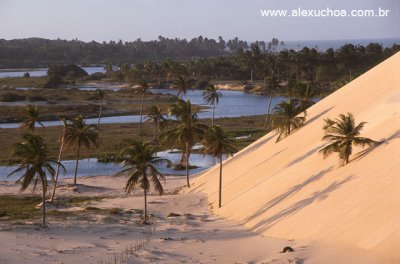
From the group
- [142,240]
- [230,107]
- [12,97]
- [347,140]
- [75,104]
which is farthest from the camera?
[230,107]

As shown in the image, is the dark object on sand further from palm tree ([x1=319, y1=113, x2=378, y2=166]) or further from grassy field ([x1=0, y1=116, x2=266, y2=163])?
grassy field ([x1=0, y1=116, x2=266, y2=163])

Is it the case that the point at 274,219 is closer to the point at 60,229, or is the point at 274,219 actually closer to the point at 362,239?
the point at 362,239

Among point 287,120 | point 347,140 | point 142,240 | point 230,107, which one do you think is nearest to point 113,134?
point 287,120

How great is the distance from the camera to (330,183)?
3198cm

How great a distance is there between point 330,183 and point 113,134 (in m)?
54.5

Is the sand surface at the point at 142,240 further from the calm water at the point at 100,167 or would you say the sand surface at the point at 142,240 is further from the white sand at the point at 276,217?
the calm water at the point at 100,167

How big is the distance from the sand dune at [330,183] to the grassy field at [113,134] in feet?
72.7

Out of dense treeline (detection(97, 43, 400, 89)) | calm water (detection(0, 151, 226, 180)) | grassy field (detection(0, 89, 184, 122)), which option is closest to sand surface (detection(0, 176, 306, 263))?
calm water (detection(0, 151, 226, 180))

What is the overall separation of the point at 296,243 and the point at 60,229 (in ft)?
47.1

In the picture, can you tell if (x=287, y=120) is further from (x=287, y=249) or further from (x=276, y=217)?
Answer: (x=287, y=249)

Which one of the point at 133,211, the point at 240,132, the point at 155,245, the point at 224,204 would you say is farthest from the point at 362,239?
the point at 240,132

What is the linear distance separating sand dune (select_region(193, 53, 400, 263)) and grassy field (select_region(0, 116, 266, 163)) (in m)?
22.2

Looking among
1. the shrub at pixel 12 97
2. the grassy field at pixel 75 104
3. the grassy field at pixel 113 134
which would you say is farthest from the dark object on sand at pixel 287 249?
the shrub at pixel 12 97

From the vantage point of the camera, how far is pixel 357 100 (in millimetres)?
46094
